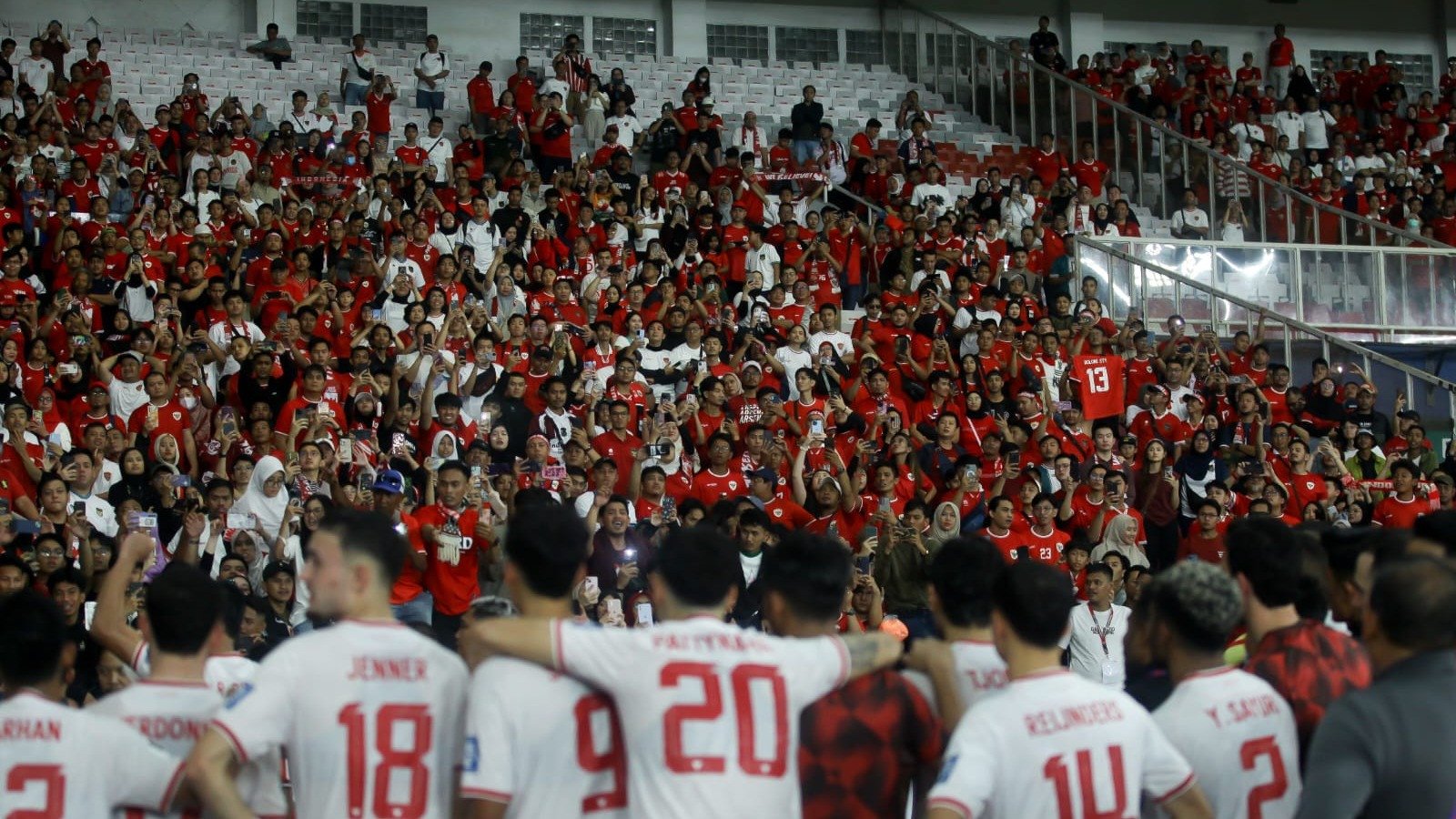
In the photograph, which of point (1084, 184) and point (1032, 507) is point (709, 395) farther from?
point (1084, 184)

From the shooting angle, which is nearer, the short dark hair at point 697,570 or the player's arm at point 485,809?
the player's arm at point 485,809

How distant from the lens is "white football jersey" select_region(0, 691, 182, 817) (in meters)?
4.39

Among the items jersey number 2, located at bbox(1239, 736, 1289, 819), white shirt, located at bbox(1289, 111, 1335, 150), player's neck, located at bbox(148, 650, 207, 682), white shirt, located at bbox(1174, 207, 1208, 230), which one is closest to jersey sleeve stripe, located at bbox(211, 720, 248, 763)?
player's neck, located at bbox(148, 650, 207, 682)

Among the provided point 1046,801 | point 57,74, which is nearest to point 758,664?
point 1046,801

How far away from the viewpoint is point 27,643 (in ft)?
15.0

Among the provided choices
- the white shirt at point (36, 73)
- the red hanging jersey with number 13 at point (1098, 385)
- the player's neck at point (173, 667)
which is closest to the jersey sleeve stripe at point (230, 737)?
the player's neck at point (173, 667)

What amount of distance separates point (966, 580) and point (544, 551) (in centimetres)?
123

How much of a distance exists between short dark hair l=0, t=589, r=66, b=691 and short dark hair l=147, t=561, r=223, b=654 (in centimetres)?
26

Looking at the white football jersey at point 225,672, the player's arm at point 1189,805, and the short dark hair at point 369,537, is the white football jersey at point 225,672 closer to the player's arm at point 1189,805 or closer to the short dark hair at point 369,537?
the short dark hair at point 369,537

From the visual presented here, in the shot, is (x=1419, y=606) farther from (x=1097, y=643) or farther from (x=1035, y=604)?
(x=1097, y=643)

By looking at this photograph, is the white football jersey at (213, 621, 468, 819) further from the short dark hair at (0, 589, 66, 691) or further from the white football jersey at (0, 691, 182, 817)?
the short dark hair at (0, 589, 66, 691)

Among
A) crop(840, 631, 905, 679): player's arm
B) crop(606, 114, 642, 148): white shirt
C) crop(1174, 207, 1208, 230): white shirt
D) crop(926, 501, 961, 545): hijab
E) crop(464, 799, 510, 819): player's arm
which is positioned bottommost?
crop(926, 501, 961, 545): hijab

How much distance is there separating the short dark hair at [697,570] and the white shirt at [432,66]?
19.0 m

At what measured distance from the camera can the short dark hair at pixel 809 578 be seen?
4.75m
